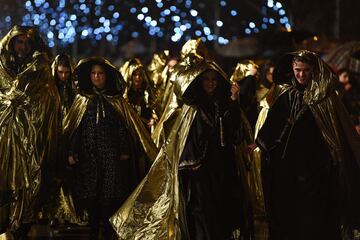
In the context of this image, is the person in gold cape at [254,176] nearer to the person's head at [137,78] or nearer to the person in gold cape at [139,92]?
the person in gold cape at [139,92]

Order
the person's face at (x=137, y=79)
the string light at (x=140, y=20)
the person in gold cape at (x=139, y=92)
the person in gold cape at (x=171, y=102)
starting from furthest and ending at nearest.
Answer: the string light at (x=140, y=20)
the person's face at (x=137, y=79)
the person in gold cape at (x=139, y=92)
the person in gold cape at (x=171, y=102)

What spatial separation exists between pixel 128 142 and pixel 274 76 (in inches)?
87.8

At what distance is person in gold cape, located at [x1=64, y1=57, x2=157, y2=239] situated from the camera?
12.1 m

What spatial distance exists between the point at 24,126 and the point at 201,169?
2.87 metres

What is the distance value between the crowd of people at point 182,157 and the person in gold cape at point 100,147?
0.01 meters

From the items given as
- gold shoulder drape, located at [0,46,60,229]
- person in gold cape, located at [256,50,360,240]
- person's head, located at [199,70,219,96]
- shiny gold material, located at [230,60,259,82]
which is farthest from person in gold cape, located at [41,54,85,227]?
person in gold cape, located at [256,50,360,240]

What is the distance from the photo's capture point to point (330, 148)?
10.8 metres

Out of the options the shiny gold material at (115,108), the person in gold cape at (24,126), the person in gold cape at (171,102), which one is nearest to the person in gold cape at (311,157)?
the person in gold cape at (171,102)

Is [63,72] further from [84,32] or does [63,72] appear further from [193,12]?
[84,32]

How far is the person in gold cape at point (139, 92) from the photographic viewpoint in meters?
16.0

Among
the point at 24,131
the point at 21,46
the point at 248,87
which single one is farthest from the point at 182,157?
the point at 248,87

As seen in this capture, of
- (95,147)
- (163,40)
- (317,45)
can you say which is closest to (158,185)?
(95,147)

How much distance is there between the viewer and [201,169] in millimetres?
10883

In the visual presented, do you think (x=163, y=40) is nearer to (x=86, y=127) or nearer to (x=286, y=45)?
(x=286, y=45)
